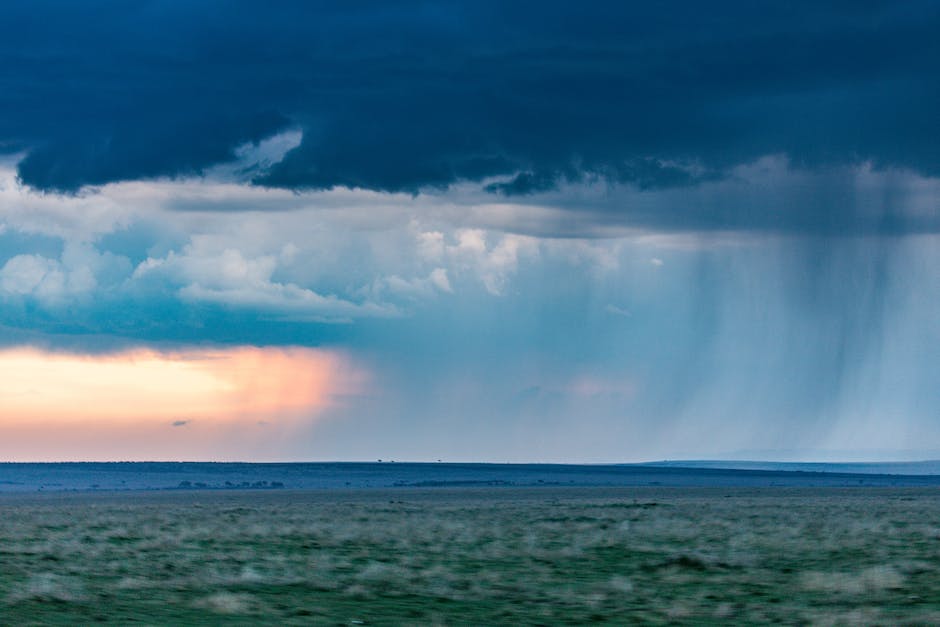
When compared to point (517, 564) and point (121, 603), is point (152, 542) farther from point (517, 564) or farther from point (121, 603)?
point (121, 603)

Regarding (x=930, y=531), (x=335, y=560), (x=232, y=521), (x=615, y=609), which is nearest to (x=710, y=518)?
(x=930, y=531)

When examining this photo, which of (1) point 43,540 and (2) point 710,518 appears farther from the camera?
(2) point 710,518

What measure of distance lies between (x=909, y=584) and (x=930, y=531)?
48.2ft

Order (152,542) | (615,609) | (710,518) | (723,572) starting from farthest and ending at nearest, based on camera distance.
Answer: (710,518)
(152,542)
(723,572)
(615,609)

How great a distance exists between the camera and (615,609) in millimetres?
22906

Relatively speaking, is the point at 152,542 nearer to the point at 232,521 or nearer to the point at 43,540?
the point at 43,540

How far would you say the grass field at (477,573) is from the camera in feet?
72.7

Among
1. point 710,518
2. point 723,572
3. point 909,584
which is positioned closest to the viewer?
point 909,584

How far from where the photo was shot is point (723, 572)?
28.3m

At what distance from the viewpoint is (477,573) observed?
95.1 feet

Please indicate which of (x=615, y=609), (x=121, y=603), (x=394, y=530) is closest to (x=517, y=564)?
(x=615, y=609)

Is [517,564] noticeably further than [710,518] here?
No

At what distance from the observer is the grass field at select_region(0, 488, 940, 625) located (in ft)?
72.7

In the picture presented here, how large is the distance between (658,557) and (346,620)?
12.8 m
